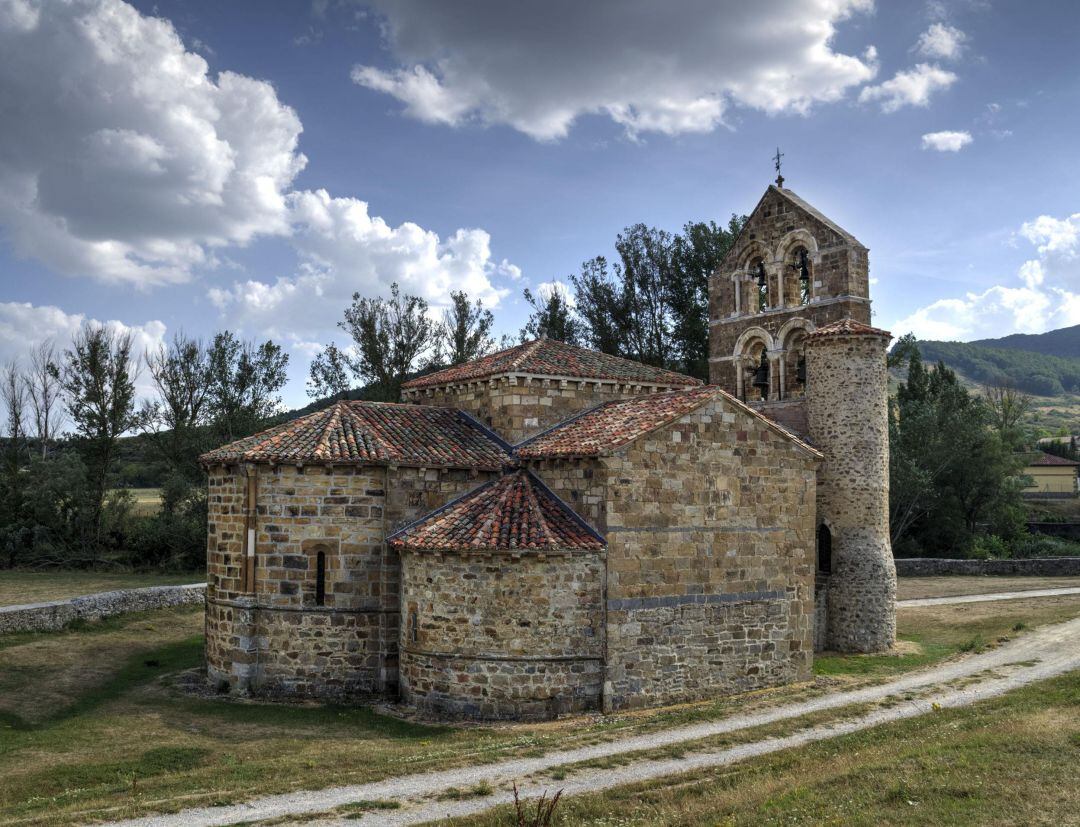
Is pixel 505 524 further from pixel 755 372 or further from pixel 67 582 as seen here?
pixel 67 582

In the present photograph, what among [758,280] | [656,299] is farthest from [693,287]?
[758,280]

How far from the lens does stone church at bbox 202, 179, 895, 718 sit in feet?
50.6

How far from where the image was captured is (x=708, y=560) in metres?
17.0

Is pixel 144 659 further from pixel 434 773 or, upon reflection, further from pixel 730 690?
Answer: pixel 730 690

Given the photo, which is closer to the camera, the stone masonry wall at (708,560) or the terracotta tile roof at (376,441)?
A: the stone masonry wall at (708,560)

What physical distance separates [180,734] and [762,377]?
17.1 m

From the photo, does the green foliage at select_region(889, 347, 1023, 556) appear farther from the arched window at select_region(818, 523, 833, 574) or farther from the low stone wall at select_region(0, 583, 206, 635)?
the low stone wall at select_region(0, 583, 206, 635)

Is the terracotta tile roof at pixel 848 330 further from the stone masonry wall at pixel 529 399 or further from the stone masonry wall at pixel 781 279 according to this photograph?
the stone masonry wall at pixel 529 399

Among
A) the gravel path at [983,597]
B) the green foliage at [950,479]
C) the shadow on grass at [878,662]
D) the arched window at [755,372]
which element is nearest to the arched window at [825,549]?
the shadow on grass at [878,662]

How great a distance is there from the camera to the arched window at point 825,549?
853 inches

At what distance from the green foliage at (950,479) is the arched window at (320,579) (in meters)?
29.8

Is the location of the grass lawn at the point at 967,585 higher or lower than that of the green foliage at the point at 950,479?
lower

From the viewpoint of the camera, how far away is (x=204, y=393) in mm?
42531

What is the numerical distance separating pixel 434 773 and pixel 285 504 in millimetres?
7020
